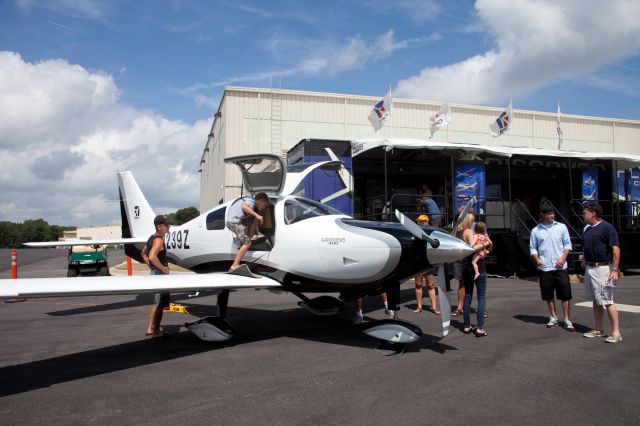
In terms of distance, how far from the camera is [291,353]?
533 centimetres

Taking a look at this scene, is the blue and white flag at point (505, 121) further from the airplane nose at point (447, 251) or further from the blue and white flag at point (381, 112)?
the airplane nose at point (447, 251)

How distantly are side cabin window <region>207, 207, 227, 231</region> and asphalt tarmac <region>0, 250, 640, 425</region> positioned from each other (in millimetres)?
1643

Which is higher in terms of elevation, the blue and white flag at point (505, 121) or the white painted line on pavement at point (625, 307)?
the blue and white flag at point (505, 121)

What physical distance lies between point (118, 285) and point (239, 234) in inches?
80.4

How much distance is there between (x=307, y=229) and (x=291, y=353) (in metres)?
1.61

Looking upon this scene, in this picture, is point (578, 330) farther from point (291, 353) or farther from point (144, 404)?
point (144, 404)

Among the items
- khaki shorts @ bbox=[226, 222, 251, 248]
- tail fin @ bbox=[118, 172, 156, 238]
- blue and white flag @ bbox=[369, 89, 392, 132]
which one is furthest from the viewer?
blue and white flag @ bbox=[369, 89, 392, 132]

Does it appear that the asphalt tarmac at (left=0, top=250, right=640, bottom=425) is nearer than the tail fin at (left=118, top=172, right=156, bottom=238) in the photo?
Yes

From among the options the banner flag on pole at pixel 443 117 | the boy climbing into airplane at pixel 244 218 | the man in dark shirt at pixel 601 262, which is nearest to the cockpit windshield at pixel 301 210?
the boy climbing into airplane at pixel 244 218

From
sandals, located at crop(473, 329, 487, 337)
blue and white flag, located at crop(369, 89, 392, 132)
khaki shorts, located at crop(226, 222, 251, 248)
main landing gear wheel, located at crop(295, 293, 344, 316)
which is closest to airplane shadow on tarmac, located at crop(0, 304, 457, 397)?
main landing gear wheel, located at crop(295, 293, 344, 316)

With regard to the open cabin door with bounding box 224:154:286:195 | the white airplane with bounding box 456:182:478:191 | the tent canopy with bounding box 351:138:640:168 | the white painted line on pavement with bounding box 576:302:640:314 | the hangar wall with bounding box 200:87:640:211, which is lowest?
the white painted line on pavement with bounding box 576:302:640:314

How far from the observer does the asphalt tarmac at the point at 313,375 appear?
3447 mm

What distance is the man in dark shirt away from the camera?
5.57 m

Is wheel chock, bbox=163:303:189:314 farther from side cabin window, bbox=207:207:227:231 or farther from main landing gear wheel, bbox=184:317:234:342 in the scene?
main landing gear wheel, bbox=184:317:234:342
